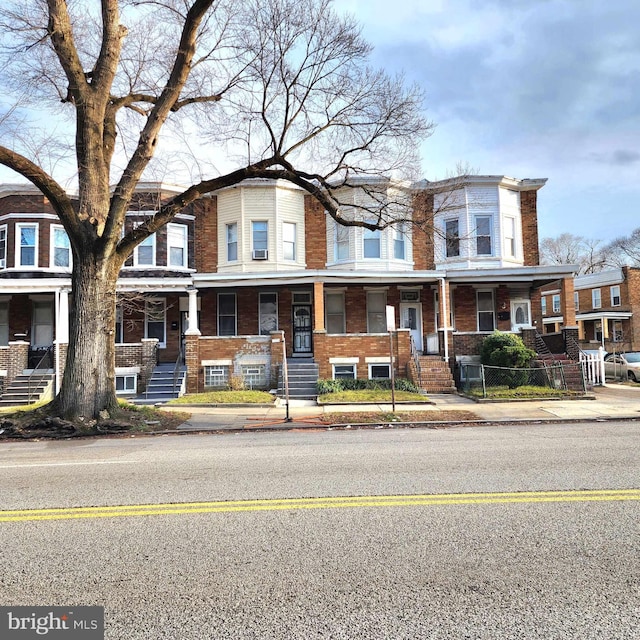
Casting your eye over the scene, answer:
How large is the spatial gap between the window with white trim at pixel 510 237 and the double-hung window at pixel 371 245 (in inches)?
212

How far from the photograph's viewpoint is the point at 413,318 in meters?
22.3

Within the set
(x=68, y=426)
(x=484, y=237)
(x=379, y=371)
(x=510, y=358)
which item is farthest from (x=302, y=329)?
(x=68, y=426)

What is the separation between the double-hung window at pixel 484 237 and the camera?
2212cm

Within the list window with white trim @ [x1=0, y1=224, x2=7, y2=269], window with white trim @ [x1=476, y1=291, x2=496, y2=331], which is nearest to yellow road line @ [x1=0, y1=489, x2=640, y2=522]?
window with white trim @ [x1=476, y1=291, x2=496, y2=331]

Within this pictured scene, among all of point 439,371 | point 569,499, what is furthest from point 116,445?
point 439,371

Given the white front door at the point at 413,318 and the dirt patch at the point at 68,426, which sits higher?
the white front door at the point at 413,318

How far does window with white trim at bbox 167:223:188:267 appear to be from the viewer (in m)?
22.0

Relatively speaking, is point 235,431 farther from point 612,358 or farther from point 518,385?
point 612,358

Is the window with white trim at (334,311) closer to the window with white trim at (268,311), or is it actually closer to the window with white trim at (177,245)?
the window with white trim at (268,311)

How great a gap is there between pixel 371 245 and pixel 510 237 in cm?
598

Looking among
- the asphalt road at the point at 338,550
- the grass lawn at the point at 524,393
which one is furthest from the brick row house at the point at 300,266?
the asphalt road at the point at 338,550

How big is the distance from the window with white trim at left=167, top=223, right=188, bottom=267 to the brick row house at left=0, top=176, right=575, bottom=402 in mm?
45

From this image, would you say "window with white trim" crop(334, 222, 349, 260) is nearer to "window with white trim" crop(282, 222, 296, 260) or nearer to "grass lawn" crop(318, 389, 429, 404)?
"window with white trim" crop(282, 222, 296, 260)

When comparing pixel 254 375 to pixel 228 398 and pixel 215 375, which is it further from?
pixel 228 398
